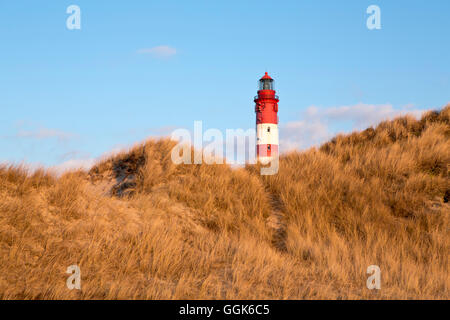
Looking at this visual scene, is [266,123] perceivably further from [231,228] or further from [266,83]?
[231,228]

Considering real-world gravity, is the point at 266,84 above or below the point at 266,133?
above

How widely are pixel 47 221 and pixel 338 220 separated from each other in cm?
590

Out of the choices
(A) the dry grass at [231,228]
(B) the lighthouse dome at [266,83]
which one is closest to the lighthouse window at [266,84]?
(B) the lighthouse dome at [266,83]

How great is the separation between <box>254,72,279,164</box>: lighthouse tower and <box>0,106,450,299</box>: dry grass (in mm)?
15940

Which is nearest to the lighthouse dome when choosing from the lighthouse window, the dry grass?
the lighthouse window

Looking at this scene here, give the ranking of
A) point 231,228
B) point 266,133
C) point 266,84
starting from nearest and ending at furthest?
point 231,228
point 266,133
point 266,84

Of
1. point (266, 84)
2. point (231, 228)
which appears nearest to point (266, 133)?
point (266, 84)

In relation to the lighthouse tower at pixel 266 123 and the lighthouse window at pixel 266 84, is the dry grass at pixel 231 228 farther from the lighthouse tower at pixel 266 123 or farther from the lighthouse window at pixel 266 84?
the lighthouse window at pixel 266 84

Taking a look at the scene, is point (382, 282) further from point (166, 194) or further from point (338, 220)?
point (166, 194)

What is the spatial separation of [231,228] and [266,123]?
2116 cm

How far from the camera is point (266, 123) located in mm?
27984

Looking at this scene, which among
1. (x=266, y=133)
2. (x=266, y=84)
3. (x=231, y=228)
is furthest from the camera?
(x=266, y=84)
